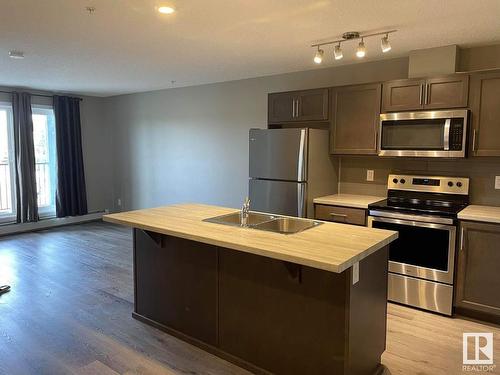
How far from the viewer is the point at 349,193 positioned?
432 centimetres

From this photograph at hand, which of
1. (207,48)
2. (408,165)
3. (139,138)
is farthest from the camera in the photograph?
(139,138)

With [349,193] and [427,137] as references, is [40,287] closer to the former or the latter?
[349,193]

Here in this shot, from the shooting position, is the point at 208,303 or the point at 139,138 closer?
the point at 208,303

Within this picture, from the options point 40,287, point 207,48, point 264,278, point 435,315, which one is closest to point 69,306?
point 40,287

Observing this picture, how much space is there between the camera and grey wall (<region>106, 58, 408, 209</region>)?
4.68 meters

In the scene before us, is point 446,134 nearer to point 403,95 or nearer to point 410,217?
point 403,95

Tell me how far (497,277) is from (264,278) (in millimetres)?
1990

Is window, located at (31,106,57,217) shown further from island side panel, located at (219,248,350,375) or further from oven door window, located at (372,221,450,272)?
oven door window, located at (372,221,450,272)

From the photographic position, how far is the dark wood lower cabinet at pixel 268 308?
6.77 ft

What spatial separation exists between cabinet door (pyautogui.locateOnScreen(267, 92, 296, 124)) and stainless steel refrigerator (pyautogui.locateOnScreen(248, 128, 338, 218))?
34 centimetres

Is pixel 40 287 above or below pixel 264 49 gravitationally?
below

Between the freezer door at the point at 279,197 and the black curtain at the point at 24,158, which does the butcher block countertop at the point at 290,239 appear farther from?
the black curtain at the point at 24,158

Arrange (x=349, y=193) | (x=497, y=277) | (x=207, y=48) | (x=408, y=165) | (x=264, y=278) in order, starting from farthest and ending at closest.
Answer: (x=349, y=193) < (x=408, y=165) < (x=207, y=48) < (x=497, y=277) < (x=264, y=278)

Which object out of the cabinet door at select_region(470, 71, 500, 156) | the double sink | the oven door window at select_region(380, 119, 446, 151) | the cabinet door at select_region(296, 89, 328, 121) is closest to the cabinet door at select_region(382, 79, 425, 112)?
the oven door window at select_region(380, 119, 446, 151)
